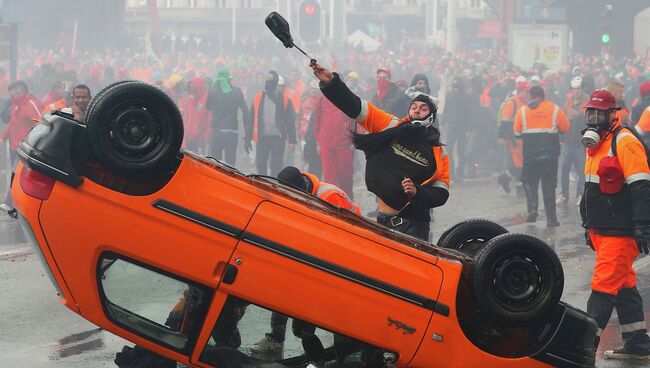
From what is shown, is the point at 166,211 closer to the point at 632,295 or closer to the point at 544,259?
the point at 544,259

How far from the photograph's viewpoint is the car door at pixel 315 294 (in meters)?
5.55

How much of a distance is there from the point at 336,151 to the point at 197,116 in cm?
460

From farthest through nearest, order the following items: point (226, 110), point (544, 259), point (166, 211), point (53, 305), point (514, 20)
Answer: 1. point (514, 20)
2. point (226, 110)
3. point (53, 305)
4. point (544, 259)
5. point (166, 211)

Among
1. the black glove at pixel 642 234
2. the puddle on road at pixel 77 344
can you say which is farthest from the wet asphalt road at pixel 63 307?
the black glove at pixel 642 234

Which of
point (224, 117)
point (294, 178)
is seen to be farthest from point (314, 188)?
point (224, 117)

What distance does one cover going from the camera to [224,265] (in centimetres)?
552

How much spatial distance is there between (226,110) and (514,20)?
92.4ft

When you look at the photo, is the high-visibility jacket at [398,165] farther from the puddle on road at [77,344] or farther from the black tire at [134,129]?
the puddle on road at [77,344]

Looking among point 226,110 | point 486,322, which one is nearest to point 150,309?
point 486,322

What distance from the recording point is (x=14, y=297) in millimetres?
10078


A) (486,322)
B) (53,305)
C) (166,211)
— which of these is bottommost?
(53,305)

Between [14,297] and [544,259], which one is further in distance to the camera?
[14,297]

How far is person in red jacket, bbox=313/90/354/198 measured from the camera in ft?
50.3

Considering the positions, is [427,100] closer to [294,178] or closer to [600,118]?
[294,178]
